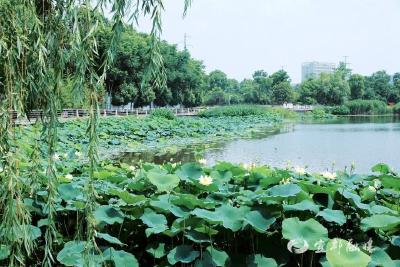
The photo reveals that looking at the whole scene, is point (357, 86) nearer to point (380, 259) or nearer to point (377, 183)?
point (377, 183)

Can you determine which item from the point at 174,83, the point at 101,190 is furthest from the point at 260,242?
the point at 174,83

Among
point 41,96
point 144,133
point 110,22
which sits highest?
point 110,22

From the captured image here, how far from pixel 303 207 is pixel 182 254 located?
594 mm

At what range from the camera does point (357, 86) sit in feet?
217

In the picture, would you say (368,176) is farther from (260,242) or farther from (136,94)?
(136,94)

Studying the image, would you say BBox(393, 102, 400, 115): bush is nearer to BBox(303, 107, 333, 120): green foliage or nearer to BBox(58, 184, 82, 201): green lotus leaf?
BBox(303, 107, 333, 120): green foliage

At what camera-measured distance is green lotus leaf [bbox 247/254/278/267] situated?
216cm

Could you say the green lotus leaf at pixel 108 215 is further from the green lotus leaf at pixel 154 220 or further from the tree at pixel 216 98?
the tree at pixel 216 98

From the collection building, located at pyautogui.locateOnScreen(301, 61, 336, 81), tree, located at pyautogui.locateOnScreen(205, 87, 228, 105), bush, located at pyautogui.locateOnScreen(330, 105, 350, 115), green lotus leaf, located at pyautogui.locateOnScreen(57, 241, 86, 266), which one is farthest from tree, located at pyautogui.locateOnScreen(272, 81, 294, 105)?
building, located at pyautogui.locateOnScreen(301, 61, 336, 81)

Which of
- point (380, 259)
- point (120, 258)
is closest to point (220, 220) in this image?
point (120, 258)

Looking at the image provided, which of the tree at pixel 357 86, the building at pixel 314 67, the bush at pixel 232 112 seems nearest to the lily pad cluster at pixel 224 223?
the bush at pixel 232 112

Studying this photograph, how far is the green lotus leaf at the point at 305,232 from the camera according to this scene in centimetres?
204

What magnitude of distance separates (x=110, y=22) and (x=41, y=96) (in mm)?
384

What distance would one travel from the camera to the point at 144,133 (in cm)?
1648
